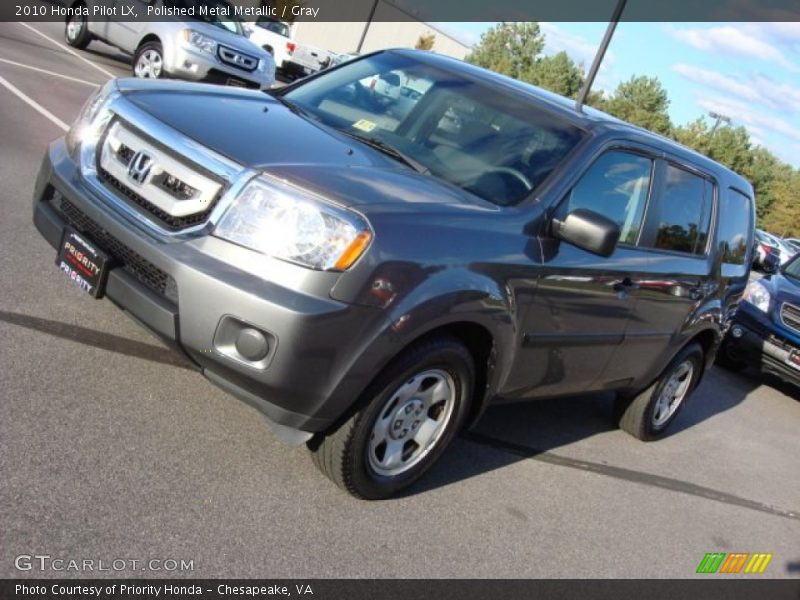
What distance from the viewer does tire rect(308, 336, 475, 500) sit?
10.7 ft

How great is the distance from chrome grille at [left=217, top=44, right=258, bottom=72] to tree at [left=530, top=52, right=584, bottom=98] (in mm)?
61817

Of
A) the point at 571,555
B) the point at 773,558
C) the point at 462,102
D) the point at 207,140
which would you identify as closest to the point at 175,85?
the point at 207,140

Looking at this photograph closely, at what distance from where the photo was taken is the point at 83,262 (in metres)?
3.33

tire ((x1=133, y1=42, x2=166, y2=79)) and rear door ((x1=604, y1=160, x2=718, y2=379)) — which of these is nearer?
rear door ((x1=604, y1=160, x2=718, y2=379))

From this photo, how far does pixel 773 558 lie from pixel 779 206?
194ft

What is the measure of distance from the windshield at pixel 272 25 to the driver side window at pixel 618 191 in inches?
928

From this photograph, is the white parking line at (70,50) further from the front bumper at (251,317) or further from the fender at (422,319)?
the fender at (422,319)

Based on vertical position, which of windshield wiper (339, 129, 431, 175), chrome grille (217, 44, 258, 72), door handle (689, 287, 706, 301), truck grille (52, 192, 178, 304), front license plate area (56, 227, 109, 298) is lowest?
front license plate area (56, 227, 109, 298)

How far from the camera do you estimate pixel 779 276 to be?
374 inches

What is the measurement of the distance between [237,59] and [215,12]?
5.39 feet

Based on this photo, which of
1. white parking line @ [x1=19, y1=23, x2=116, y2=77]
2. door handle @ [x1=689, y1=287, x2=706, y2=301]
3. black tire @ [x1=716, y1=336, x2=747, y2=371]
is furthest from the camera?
white parking line @ [x1=19, y1=23, x2=116, y2=77]

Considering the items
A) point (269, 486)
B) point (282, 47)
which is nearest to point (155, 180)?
point (269, 486)
